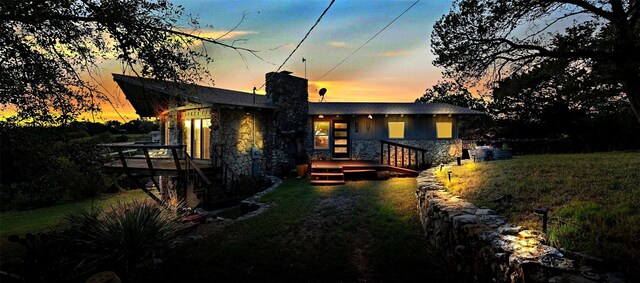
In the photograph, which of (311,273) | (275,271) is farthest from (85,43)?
(311,273)

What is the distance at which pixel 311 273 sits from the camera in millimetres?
4410

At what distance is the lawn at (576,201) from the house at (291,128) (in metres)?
5.76

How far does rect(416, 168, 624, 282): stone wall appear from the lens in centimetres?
271

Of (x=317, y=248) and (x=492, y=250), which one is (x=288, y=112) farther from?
(x=492, y=250)

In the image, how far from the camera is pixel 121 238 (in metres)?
4.64

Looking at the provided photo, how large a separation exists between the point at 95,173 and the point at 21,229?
770cm

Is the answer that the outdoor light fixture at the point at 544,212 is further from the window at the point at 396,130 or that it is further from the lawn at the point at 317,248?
the window at the point at 396,130

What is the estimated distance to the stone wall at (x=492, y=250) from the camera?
2.71 m

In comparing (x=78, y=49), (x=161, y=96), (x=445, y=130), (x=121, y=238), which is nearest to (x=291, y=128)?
(x=445, y=130)

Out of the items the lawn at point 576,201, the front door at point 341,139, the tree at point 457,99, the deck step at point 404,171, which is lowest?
the deck step at point 404,171

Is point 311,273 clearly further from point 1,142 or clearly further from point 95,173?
point 95,173

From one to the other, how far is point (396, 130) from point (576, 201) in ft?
39.8

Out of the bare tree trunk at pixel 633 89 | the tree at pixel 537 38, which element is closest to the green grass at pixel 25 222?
the tree at pixel 537 38

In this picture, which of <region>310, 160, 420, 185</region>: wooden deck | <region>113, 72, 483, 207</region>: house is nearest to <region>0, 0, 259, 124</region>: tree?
<region>113, 72, 483, 207</region>: house
